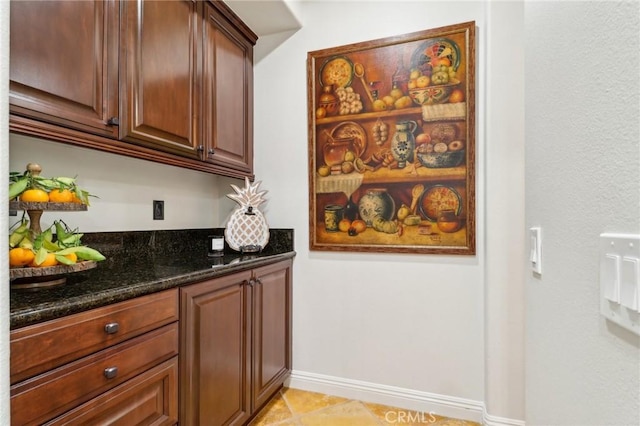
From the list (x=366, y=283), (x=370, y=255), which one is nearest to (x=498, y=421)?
(x=366, y=283)

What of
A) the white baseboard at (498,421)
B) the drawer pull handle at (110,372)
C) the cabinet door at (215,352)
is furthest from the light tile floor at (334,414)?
the drawer pull handle at (110,372)

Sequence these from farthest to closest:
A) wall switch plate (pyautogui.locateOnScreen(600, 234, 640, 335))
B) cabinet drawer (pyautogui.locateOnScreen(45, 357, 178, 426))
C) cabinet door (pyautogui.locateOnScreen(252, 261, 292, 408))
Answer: cabinet door (pyautogui.locateOnScreen(252, 261, 292, 408)), cabinet drawer (pyautogui.locateOnScreen(45, 357, 178, 426)), wall switch plate (pyautogui.locateOnScreen(600, 234, 640, 335))

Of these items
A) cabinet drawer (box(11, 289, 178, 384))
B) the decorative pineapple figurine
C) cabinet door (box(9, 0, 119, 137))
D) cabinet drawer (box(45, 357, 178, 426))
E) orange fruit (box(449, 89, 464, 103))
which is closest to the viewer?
cabinet drawer (box(11, 289, 178, 384))

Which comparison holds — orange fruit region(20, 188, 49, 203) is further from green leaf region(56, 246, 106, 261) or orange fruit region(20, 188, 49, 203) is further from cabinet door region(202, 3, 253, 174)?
cabinet door region(202, 3, 253, 174)

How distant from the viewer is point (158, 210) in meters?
1.92

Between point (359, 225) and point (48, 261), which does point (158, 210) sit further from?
point (359, 225)

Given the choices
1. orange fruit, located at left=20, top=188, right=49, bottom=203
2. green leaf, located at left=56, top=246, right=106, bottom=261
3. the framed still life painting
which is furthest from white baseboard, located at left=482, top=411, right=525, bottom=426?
orange fruit, located at left=20, top=188, right=49, bottom=203

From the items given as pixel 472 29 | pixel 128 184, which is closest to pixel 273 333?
pixel 128 184

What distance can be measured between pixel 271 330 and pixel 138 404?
0.93m

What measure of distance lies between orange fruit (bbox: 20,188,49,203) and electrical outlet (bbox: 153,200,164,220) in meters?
0.86

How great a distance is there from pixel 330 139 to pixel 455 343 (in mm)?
1463

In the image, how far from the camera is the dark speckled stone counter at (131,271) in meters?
0.85

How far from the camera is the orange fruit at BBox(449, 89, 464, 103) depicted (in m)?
1.89

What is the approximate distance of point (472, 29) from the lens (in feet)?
6.10
